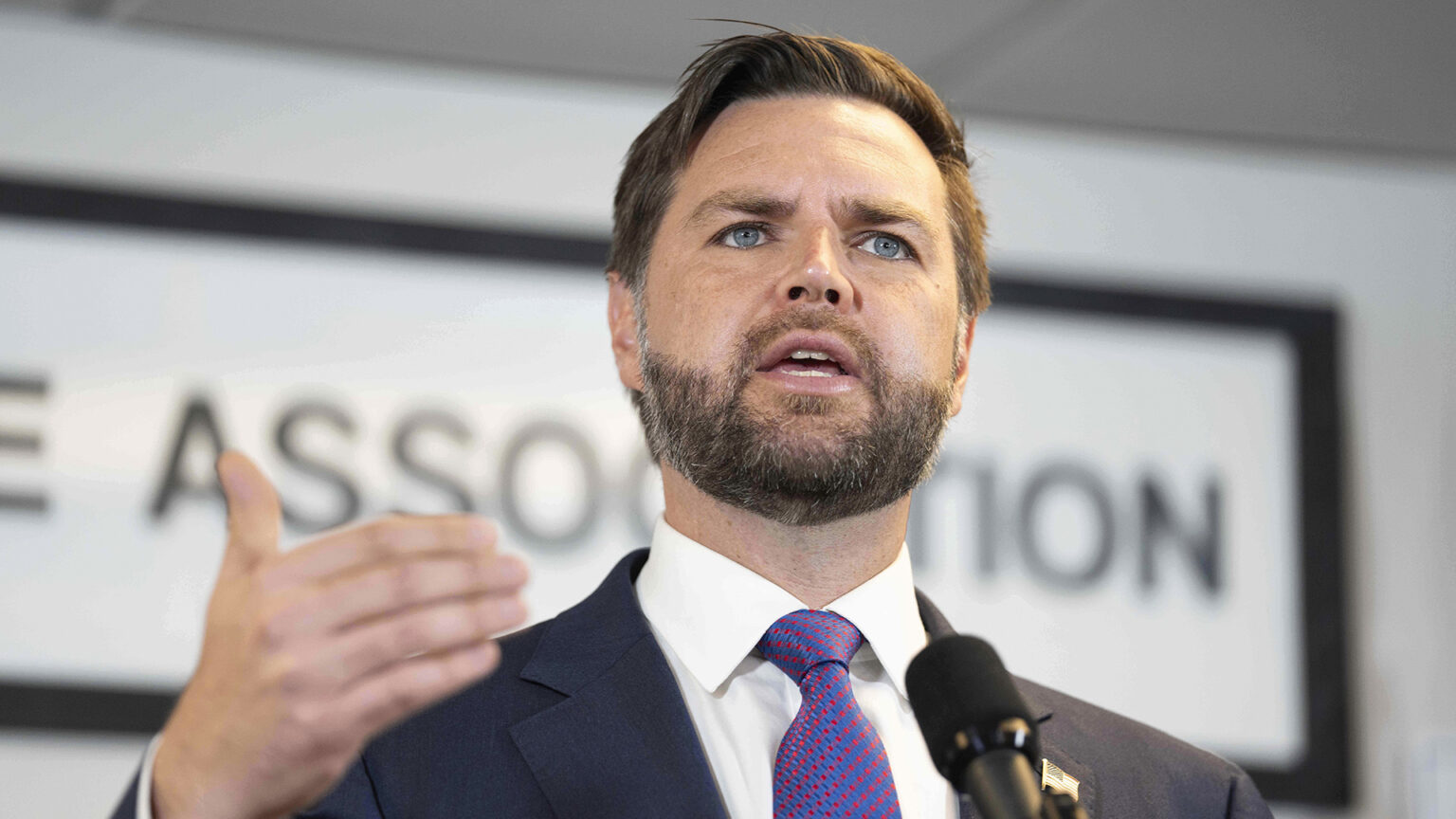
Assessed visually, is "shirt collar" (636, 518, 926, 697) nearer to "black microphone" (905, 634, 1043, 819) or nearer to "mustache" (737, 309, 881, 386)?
"mustache" (737, 309, 881, 386)

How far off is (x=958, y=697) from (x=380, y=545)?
39cm

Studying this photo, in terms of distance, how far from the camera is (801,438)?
140cm

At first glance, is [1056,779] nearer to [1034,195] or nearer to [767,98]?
[767,98]

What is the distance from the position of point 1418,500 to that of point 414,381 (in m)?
2.12

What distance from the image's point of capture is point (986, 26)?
108 inches

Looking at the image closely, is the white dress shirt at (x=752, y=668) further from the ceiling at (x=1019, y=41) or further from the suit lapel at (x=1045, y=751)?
the ceiling at (x=1019, y=41)

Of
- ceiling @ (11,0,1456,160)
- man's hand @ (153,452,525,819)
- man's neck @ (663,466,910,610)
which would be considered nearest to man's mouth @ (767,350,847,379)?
man's neck @ (663,466,910,610)

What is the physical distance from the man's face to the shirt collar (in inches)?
2.8

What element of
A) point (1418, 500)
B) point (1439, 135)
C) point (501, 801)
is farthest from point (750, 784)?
point (1439, 135)

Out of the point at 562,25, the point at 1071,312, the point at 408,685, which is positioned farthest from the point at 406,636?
the point at 1071,312

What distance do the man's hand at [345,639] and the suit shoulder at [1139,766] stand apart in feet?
2.48

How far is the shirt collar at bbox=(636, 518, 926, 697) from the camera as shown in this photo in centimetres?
140

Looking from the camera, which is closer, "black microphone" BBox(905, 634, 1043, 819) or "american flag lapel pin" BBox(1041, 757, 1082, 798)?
"black microphone" BBox(905, 634, 1043, 819)

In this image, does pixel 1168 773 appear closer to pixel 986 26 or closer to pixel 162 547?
pixel 986 26
